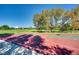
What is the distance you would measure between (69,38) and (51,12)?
1.09 ft

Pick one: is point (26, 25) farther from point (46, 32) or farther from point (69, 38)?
point (69, 38)

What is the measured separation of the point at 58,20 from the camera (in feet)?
6.99

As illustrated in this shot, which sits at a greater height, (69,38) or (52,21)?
(52,21)

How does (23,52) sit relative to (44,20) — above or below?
below

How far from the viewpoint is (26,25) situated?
6.88 ft

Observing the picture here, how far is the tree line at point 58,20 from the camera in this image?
2117 millimetres

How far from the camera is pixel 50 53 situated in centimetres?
207

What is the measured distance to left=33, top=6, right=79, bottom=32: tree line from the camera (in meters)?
2.12

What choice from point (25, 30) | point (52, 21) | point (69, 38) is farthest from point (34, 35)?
point (69, 38)
